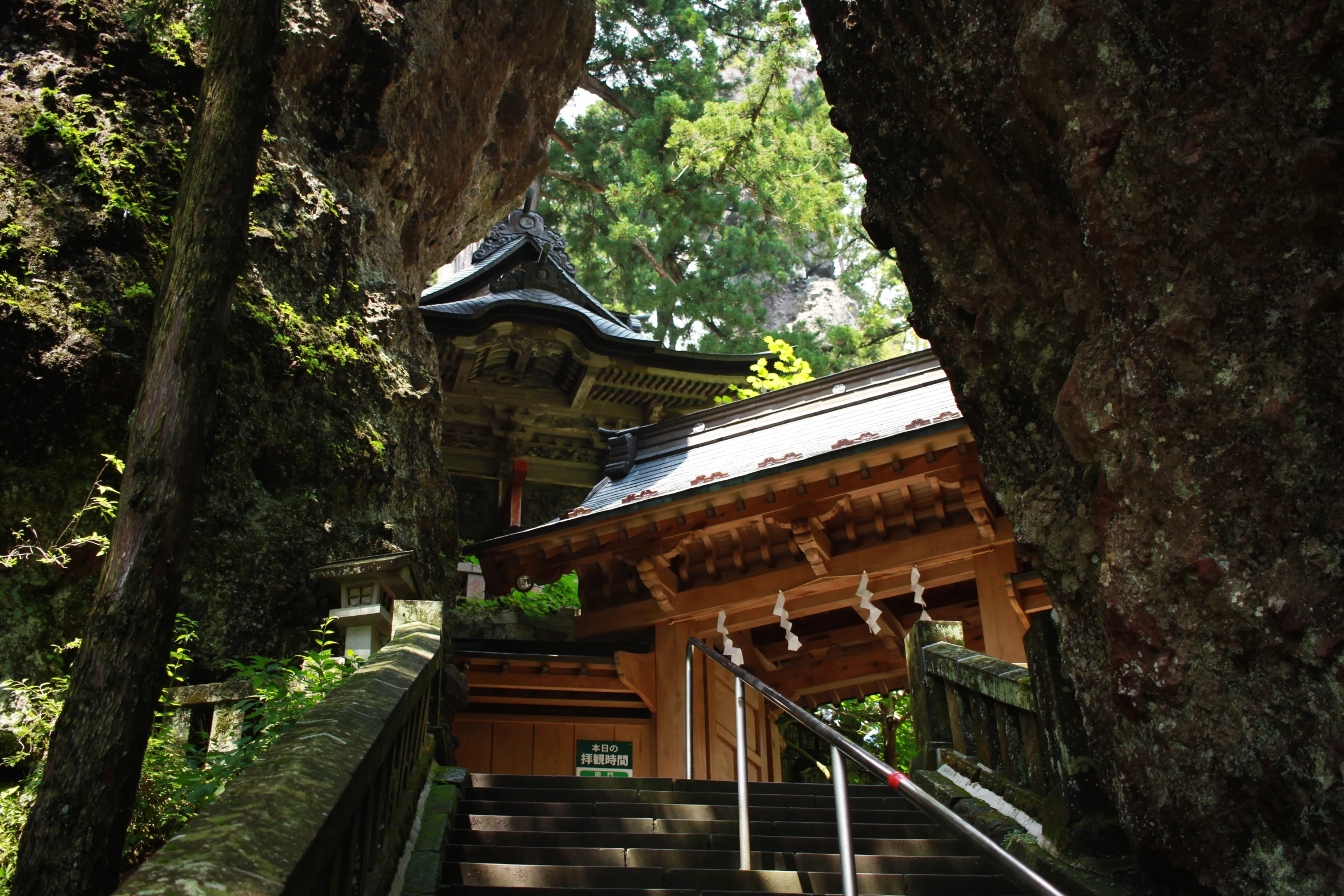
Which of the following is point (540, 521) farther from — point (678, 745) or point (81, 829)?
point (81, 829)

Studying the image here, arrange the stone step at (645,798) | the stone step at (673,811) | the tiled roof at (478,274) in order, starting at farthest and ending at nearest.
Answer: the tiled roof at (478,274), the stone step at (645,798), the stone step at (673,811)

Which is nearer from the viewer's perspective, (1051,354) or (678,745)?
(1051,354)

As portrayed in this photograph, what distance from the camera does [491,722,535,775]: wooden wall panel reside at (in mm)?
10070

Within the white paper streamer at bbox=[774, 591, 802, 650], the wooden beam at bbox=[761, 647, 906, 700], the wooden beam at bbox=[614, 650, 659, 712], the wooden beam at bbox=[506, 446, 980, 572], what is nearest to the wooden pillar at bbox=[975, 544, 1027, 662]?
the wooden beam at bbox=[506, 446, 980, 572]

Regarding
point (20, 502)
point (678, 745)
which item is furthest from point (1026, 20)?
point (678, 745)

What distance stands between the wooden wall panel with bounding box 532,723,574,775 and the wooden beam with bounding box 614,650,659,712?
0.94m

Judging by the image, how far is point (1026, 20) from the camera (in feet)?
14.1

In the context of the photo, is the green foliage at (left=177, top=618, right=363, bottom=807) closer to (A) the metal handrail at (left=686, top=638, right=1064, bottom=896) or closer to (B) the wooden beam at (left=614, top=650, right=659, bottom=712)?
(A) the metal handrail at (left=686, top=638, right=1064, bottom=896)

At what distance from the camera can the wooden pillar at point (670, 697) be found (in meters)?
9.48

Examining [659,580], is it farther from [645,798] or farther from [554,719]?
[645,798]

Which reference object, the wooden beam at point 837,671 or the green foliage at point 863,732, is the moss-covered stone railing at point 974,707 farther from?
the wooden beam at point 837,671

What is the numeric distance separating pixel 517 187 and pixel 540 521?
575 cm

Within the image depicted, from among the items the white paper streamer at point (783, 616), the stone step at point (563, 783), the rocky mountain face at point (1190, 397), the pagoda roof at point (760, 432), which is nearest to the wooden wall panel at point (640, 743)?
the white paper streamer at point (783, 616)

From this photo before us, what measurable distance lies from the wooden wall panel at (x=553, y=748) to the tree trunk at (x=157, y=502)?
247 inches
